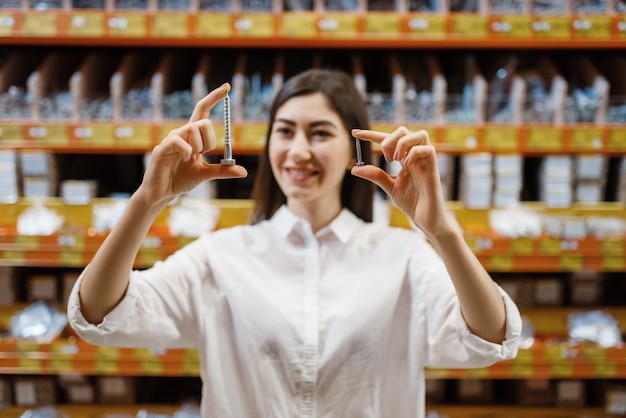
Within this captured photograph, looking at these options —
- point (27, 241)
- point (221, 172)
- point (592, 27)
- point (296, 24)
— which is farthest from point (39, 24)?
point (592, 27)

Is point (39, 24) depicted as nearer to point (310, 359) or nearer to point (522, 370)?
point (310, 359)

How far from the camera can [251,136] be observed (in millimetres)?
2318

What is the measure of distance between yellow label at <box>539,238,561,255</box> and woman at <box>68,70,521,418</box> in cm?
99

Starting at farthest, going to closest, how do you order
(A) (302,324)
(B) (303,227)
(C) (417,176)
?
(B) (303,227)
(A) (302,324)
(C) (417,176)

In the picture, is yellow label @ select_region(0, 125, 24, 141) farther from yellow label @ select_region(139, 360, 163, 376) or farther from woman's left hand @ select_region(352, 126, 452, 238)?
woman's left hand @ select_region(352, 126, 452, 238)

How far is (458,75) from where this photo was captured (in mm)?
2643

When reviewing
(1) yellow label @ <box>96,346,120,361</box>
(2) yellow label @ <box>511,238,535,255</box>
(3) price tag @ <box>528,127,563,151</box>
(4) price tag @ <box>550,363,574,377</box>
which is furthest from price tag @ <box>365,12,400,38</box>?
(1) yellow label @ <box>96,346,120,361</box>

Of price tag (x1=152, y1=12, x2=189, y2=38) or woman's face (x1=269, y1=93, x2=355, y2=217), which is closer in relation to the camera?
woman's face (x1=269, y1=93, x2=355, y2=217)

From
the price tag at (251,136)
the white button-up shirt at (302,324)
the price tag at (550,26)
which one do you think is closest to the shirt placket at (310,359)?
the white button-up shirt at (302,324)

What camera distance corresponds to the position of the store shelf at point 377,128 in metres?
2.32

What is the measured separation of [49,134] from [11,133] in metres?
0.14

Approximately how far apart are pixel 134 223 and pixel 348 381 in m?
0.57

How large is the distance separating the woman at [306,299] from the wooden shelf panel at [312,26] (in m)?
0.77

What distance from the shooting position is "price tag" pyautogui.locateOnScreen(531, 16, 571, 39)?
2.29 meters
